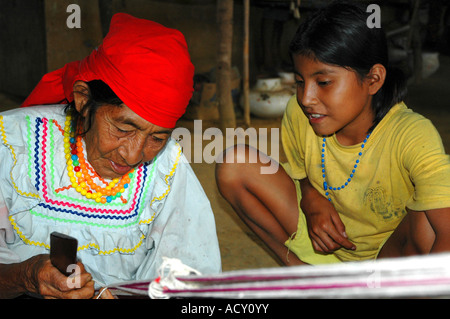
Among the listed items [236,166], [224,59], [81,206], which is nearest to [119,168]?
[81,206]

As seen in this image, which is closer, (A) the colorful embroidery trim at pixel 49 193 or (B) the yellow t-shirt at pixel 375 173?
(A) the colorful embroidery trim at pixel 49 193

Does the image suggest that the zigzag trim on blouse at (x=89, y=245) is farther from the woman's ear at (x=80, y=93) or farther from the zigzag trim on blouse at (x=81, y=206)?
the woman's ear at (x=80, y=93)

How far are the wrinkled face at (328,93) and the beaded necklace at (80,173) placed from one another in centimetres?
84

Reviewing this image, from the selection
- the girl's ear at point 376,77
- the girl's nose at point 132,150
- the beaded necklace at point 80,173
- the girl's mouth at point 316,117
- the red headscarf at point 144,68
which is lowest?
the beaded necklace at point 80,173

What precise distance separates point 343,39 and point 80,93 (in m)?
1.02

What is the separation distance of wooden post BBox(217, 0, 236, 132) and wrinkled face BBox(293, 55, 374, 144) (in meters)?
3.49

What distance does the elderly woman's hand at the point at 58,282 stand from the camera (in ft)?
4.42

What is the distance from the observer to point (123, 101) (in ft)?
5.12

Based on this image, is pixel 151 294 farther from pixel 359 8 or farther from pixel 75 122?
pixel 359 8

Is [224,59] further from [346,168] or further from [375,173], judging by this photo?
[375,173]

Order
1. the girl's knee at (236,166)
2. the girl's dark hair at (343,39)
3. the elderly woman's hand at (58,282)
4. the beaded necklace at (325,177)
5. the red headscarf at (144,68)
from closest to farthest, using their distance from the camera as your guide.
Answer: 1. the elderly woman's hand at (58,282)
2. the red headscarf at (144,68)
3. the girl's dark hair at (343,39)
4. the beaded necklace at (325,177)
5. the girl's knee at (236,166)

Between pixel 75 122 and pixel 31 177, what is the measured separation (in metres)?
0.24

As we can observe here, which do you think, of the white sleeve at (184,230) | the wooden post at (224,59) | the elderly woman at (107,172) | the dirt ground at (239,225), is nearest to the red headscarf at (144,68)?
the elderly woman at (107,172)
